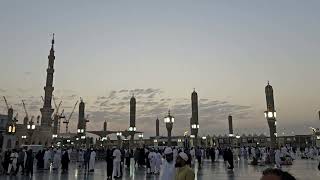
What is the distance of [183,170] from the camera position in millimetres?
5512

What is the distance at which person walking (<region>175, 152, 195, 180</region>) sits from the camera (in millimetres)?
5441

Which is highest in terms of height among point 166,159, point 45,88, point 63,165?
point 45,88

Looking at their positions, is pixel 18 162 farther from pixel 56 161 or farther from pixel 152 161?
pixel 152 161

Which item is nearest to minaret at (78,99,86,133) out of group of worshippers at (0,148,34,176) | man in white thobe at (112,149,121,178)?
group of worshippers at (0,148,34,176)

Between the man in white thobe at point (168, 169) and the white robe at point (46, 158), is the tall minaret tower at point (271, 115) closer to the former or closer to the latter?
the white robe at point (46, 158)

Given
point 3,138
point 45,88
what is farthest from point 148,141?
point 3,138

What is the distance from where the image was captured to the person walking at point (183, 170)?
5.44 metres

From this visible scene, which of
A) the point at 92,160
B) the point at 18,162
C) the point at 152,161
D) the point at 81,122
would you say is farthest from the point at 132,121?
the point at 18,162

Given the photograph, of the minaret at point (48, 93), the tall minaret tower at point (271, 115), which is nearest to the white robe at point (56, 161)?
the tall minaret tower at point (271, 115)

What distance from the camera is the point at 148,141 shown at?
104500mm

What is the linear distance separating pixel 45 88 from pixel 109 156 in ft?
197

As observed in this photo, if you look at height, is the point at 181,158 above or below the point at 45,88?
below

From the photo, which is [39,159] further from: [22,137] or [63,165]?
[22,137]

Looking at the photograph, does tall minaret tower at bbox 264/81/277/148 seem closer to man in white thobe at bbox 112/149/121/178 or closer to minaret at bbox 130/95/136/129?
man in white thobe at bbox 112/149/121/178
